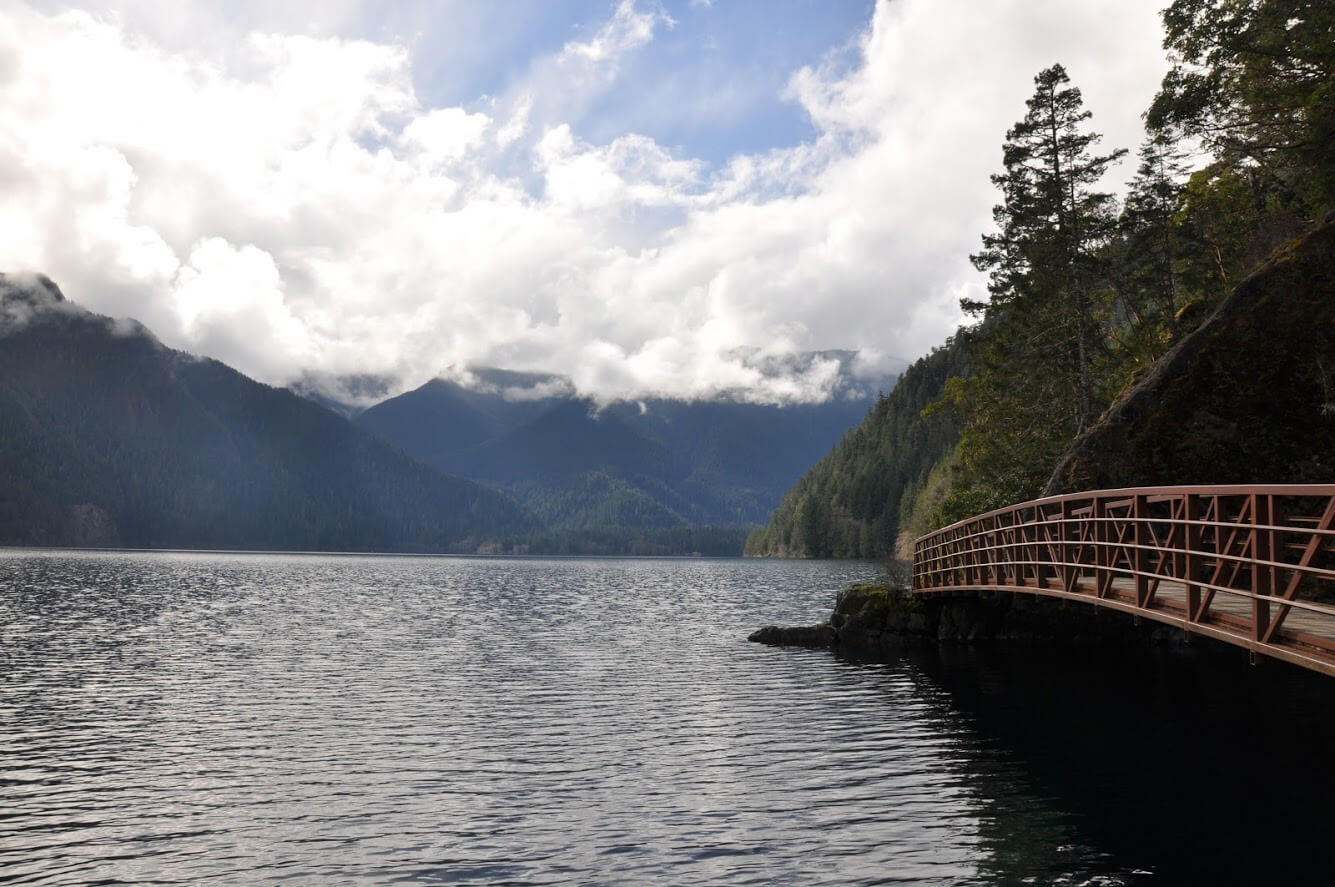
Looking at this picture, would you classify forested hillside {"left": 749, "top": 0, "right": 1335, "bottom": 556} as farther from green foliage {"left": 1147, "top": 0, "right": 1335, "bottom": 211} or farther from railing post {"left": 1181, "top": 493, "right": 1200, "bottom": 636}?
railing post {"left": 1181, "top": 493, "right": 1200, "bottom": 636}

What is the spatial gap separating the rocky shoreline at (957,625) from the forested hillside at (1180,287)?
8011 millimetres

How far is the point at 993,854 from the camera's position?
578 inches

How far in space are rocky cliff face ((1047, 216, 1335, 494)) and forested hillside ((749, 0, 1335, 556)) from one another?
6 centimetres

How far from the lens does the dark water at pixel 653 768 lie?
14406 millimetres

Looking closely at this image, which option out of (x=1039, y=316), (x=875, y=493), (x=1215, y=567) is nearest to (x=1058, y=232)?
(x=1039, y=316)

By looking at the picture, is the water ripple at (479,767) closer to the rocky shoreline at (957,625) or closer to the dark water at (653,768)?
the dark water at (653,768)

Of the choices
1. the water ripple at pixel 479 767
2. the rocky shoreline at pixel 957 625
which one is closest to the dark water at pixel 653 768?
the water ripple at pixel 479 767

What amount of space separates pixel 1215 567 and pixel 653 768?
11.2 meters

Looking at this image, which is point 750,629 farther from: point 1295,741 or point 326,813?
point 326,813

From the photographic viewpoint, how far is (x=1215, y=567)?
17.5m

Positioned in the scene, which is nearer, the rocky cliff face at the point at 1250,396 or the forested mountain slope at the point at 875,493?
the rocky cliff face at the point at 1250,396

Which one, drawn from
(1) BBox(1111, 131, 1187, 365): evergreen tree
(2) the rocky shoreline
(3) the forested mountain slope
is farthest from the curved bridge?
(3) the forested mountain slope

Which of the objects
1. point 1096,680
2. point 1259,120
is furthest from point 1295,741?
point 1259,120

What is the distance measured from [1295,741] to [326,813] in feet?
66.3
